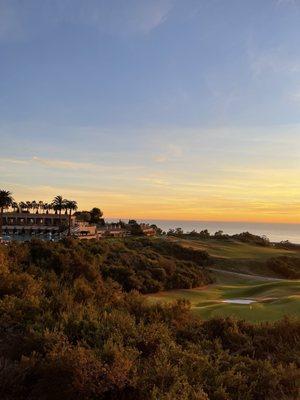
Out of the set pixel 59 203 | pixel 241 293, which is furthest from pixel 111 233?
pixel 241 293

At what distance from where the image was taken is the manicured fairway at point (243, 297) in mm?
17203

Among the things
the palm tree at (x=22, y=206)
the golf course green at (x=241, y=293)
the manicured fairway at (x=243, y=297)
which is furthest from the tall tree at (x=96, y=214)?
the manicured fairway at (x=243, y=297)

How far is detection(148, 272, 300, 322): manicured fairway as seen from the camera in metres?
17.2

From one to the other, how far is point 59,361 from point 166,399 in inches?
73.5

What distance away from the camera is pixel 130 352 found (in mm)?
8352

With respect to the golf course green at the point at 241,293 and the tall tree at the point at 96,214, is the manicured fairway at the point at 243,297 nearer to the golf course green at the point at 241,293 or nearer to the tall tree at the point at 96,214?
the golf course green at the point at 241,293

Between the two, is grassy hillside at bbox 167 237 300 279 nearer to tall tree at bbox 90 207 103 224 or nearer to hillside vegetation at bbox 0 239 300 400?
hillside vegetation at bbox 0 239 300 400

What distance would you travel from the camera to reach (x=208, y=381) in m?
7.98

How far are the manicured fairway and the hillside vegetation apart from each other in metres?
4.37

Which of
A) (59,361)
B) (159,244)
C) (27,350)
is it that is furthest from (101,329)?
(159,244)

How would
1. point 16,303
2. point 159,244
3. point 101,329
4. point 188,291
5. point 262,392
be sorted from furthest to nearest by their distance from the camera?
1. point 159,244
2. point 188,291
3. point 16,303
4. point 101,329
5. point 262,392

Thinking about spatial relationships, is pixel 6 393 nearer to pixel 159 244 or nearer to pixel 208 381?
pixel 208 381

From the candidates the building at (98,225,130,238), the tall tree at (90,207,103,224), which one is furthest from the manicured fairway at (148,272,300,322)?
the tall tree at (90,207,103,224)

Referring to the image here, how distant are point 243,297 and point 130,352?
72.7ft
